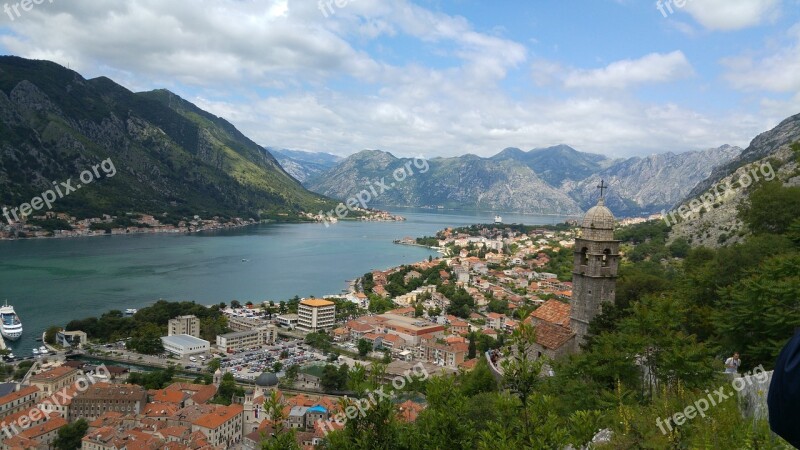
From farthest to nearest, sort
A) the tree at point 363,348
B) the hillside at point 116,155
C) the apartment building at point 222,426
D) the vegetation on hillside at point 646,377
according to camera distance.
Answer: the hillside at point 116,155 < the tree at point 363,348 < the apartment building at point 222,426 < the vegetation on hillside at point 646,377

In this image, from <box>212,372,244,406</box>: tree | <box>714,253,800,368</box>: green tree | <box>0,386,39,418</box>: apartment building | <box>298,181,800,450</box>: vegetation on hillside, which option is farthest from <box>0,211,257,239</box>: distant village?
<box>714,253,800,368</box>: green tree

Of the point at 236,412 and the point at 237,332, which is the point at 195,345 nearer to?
the point at 237,332

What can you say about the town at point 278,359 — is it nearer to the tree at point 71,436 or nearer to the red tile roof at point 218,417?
the red tile roof at point 218,417

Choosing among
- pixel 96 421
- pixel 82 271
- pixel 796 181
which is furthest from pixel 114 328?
pixel 796 181

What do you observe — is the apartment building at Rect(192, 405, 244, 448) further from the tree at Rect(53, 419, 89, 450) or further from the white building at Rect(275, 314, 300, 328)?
the white building at Rect(275, 314, 300, 328)

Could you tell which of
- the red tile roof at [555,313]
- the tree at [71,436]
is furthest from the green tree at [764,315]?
the tree at [71,436]

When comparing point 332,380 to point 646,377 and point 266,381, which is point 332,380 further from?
point 646,377

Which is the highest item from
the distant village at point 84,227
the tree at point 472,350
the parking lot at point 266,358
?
the distant village at point 84,227
